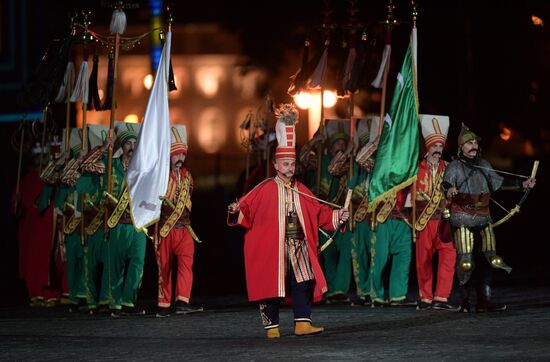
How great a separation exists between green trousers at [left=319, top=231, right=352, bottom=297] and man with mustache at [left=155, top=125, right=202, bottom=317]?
222cm

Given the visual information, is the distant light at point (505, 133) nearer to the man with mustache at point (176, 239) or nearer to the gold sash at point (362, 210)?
the gold sash at point (362, 210)

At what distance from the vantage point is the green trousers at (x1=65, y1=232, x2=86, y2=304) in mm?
18891

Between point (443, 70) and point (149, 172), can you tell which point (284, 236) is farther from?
point (443, 70)

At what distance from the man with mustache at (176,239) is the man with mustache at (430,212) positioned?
8.25ft

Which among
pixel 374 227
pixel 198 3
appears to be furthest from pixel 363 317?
pixel 198 3

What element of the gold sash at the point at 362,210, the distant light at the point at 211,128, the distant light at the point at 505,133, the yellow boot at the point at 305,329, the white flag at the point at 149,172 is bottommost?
the yellow boot at the point at 305,329

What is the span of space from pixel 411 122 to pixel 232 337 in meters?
4.10

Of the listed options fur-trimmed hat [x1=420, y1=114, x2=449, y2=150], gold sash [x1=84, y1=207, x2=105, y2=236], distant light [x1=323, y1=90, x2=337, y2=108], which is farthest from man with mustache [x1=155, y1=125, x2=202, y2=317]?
distant light [x1=323, y1=90, x2=337, y2=108]

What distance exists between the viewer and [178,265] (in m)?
17.6

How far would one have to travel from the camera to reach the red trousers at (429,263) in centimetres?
1753

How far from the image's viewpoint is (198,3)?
137 ft

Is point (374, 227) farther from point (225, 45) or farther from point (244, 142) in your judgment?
point (225, 45)

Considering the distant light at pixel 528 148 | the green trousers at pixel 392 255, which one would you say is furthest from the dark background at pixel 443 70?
the green trousers at pixel 392 255

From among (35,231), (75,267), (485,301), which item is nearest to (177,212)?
(75,267)
